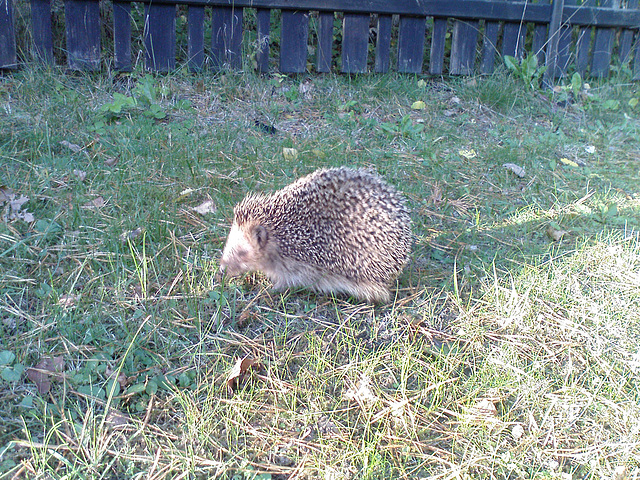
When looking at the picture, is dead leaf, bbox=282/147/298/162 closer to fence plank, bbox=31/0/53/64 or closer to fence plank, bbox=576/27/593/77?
fence plank, bbox=31/0/53/64

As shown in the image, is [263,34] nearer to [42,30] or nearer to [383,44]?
[383,44]

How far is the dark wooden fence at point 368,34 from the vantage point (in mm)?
5570

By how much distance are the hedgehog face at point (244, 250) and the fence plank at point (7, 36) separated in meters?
3.52

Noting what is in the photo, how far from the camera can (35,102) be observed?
16.2ft

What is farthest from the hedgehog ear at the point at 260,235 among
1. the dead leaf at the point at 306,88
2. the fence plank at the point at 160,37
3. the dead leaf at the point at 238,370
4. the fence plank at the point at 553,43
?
the fence plank at the point at 553,43

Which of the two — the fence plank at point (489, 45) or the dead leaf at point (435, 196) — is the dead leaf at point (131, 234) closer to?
the dead leaf at point (435, 196)

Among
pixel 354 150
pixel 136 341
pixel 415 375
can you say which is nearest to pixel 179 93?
pixel 354 150

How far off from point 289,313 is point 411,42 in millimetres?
4285

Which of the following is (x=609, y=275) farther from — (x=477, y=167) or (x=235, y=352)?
(x=235, y=352)

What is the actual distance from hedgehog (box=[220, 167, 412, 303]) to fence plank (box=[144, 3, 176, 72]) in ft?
9.91

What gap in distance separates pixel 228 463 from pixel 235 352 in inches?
26.7

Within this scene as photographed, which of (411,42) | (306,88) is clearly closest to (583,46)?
(411,42)

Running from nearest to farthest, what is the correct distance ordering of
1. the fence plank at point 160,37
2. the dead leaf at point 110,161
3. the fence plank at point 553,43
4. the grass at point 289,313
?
the grass at point 289,313 → the dead leaf at point 110,161 → the fence plank at point 160,37 → the fence plank at point 553,43

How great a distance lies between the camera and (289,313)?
323 cm
